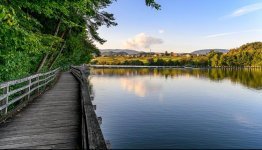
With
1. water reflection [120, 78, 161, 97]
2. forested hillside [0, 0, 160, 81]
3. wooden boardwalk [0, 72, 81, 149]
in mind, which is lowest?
water reflection [120, 78, 161, 97]

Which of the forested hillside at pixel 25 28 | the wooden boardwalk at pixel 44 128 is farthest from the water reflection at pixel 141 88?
the wooden boardwalk at pixel 44 128

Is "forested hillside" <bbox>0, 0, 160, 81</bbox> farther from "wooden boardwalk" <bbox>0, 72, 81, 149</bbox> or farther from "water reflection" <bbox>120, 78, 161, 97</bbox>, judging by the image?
"water reflection" <bbox>120, 78, 161, 97</bbox>

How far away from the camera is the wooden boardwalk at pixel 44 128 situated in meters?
8.54

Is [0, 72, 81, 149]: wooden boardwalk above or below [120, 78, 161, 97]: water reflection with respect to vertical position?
above

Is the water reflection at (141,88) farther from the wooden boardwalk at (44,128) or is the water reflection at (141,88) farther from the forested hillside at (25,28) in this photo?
the wooden boardwalk at (44,128)

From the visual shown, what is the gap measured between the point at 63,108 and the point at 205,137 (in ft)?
36.0

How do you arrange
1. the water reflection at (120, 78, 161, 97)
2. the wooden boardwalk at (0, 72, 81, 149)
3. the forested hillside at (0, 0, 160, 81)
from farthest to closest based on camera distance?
1. the water reflection at (120, 78, 161, 97)
2. the forested hillside at (0, 0, 160, 81)
3. the wooden boardwalk at (0, 72, 81, 149)

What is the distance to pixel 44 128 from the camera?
10430mm

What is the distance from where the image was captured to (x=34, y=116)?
41.1 feet

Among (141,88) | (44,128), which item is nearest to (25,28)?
(44,128)

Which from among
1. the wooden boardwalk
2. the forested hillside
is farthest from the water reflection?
the wooden boardwalk

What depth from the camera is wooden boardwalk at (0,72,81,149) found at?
28.0 ft

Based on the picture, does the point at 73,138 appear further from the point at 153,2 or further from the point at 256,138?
the point at 256,138

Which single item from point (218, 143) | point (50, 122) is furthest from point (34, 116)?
point (218, 143)
